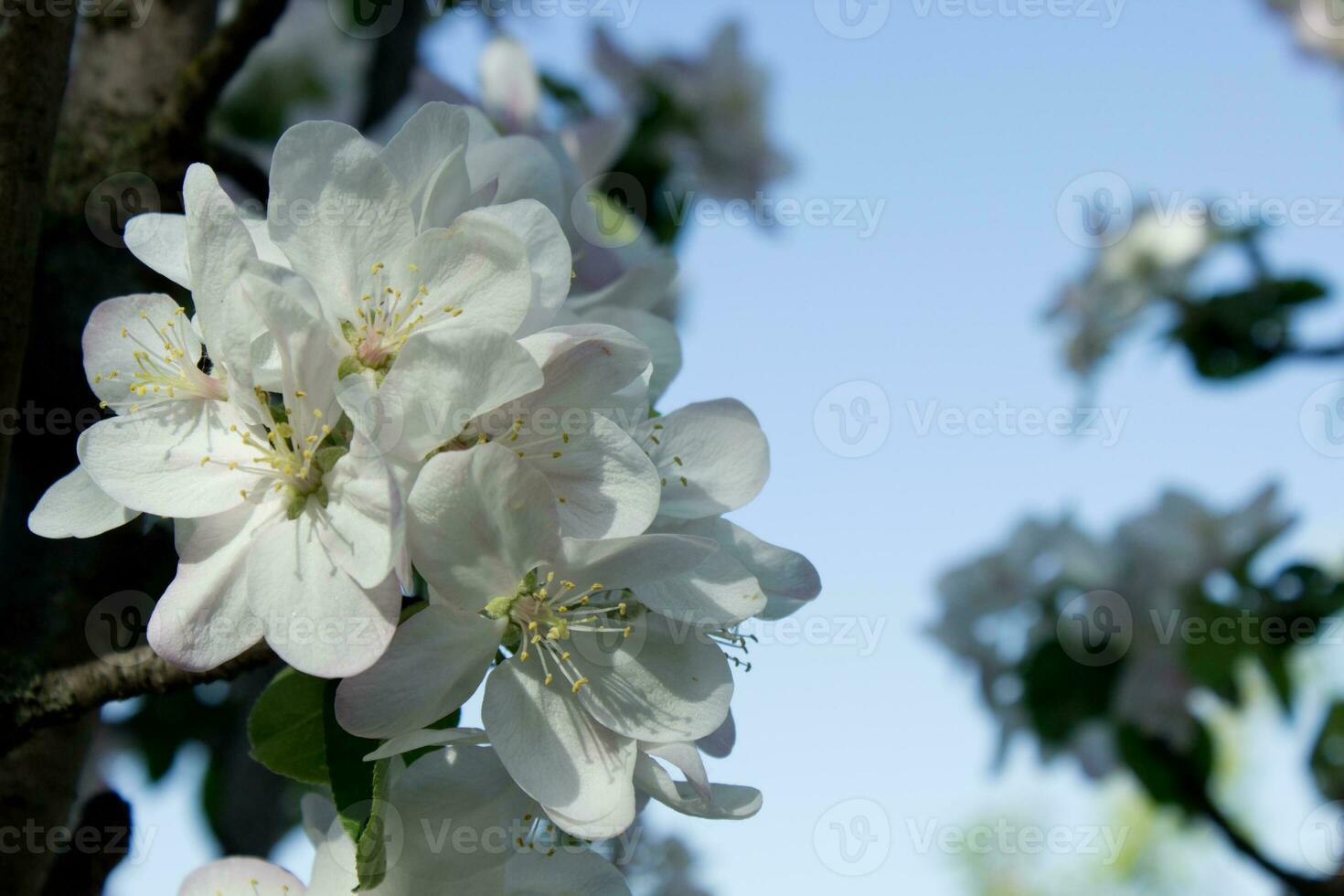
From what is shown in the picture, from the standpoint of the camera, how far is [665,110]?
2561 millimetres

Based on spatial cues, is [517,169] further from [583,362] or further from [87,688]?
[87,688]

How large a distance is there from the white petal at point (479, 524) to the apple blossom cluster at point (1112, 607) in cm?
213

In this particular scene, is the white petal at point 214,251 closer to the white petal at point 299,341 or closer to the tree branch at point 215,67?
the white petal at point 299,341

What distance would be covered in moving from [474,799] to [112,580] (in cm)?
57

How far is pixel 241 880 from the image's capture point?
0.89 meters

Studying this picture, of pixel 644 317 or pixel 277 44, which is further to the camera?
pixel 277 44

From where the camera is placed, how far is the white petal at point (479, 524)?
0.68 m

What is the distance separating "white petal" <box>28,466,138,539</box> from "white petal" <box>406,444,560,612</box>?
0.70ft

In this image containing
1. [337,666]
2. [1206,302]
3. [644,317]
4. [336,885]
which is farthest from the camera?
[1206,302]

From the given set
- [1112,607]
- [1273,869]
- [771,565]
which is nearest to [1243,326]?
[1112,607]

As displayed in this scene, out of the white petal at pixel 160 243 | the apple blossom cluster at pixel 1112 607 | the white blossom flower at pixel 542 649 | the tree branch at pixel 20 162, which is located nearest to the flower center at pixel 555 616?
the white blossom flower at pixel 542 649

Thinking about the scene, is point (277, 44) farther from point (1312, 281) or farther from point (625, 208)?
point (1312, 281)

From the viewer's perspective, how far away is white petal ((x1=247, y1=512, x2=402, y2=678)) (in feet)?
2.22

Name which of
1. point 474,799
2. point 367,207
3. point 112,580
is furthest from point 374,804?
point 112,580
